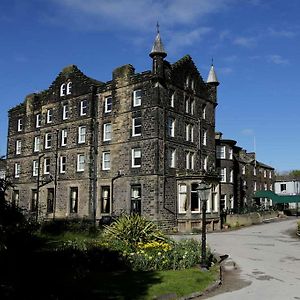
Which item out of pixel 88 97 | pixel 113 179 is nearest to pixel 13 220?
pixel 113 179

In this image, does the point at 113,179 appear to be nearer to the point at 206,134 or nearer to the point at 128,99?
the point at 128,99

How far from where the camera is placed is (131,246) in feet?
59.3

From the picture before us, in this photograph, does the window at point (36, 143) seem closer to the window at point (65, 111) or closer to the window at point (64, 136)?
the window at point (64, 136)

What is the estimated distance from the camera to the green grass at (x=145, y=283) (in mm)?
12052

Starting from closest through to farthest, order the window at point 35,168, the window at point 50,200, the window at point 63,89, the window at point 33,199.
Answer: the window at point 50,200
the window at point 63,89
the window at point 33,199
the window at point 35,168

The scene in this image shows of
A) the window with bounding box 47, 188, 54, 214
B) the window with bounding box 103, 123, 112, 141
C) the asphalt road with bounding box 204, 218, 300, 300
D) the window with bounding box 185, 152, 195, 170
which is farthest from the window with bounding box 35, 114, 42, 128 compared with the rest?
the asphalt road with bounding box 204, 218, 300, 300

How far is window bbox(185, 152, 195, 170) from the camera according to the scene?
4362 centimetres

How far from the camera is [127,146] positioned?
41969 millimetres

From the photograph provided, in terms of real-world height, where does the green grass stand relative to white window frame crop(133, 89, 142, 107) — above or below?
below

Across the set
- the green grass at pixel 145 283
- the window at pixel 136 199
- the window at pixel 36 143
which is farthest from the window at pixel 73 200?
the green grass at pixel 145 283

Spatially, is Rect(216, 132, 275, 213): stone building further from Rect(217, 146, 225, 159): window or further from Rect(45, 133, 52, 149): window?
Rect(45, 133, 52, 149): window

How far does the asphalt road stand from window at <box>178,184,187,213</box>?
38.1ft

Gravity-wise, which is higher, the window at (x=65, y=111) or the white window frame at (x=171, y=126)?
the window at (x=65, y=111)

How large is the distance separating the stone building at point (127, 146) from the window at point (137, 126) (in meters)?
0.12
